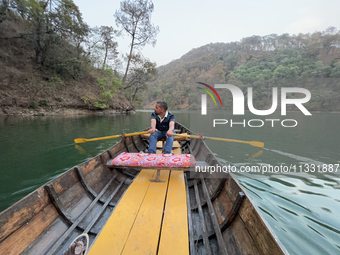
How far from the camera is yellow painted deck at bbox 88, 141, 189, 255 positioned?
152 centimetres

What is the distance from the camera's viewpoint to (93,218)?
215cm

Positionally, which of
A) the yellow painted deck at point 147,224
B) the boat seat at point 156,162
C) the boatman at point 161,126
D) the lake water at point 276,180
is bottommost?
the lake water at point 276,180

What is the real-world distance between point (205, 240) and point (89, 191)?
187cm

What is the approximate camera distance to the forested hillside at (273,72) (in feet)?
155

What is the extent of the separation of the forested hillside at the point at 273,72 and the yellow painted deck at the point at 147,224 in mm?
31947

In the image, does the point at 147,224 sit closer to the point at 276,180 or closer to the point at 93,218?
the point at 93,218

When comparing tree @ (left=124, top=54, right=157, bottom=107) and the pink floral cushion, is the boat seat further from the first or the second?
tree @ (left=124, top=54, right=157, bottom=107)

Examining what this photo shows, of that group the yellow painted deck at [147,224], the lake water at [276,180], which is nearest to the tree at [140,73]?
the lake water at [276,180]

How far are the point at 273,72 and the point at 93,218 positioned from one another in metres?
76.7

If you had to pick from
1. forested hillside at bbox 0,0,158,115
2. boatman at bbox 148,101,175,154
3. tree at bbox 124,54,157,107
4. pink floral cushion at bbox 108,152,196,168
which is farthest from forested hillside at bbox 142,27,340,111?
pink floral cushion at bbox 108,152,196,168

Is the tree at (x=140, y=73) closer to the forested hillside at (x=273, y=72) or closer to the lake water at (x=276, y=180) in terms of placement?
the forested hillside at (x=273, y=72)

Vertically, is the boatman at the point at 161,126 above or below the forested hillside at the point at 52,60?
below

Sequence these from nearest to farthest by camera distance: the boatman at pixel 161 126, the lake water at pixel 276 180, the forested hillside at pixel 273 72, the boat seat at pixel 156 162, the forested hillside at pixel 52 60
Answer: the lake water at pixel 276 180
the boat seat at pixel 156 162
the boatman at pixel 161 126
the forested hillside at pixel 52 60
the forested hillside at pixel 273 72

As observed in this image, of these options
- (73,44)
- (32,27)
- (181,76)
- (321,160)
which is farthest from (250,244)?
(181,76)
